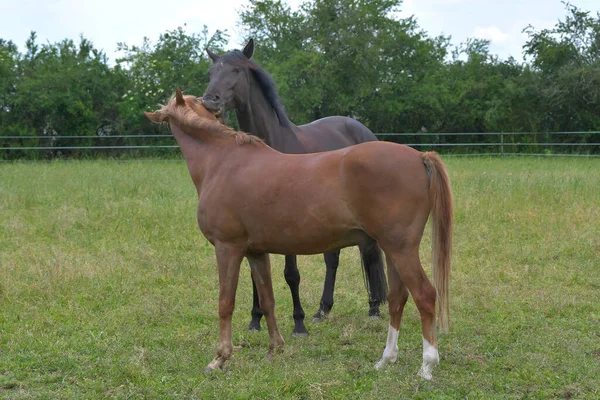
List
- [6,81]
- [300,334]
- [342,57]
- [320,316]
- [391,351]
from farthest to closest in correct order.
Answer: [342,57] < [6,81] < [320,316] < [300,334] < [391,351]

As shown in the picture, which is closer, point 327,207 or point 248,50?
point 327,207

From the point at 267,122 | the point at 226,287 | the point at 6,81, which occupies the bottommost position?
the point at 226,287

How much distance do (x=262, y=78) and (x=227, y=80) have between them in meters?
0.36

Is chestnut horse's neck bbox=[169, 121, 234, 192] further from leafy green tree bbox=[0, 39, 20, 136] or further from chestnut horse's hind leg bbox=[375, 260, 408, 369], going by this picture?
leafy green tree bbox=[0, 39, 20, 136]

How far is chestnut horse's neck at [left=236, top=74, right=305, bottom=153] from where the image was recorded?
17.7 ft

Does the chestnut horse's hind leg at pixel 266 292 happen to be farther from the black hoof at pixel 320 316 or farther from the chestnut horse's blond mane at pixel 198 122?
the black hoof at pixel 320 316

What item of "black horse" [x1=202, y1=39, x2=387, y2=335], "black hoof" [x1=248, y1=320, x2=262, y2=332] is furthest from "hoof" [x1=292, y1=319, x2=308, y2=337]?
"black hoof" [x1=248, y1=320, x2=262, y2=332]

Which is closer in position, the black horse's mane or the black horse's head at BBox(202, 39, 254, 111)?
the black horse's head at BBox(202, 39, 254, 111)

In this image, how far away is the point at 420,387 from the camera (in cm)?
376

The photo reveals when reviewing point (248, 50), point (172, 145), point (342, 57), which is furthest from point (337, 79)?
point (248, 50)

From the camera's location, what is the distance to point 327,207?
3.98m

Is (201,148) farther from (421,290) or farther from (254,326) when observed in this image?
(421,290)

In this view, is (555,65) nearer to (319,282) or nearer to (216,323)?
(319,282)

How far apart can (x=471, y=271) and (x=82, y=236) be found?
197 inches
